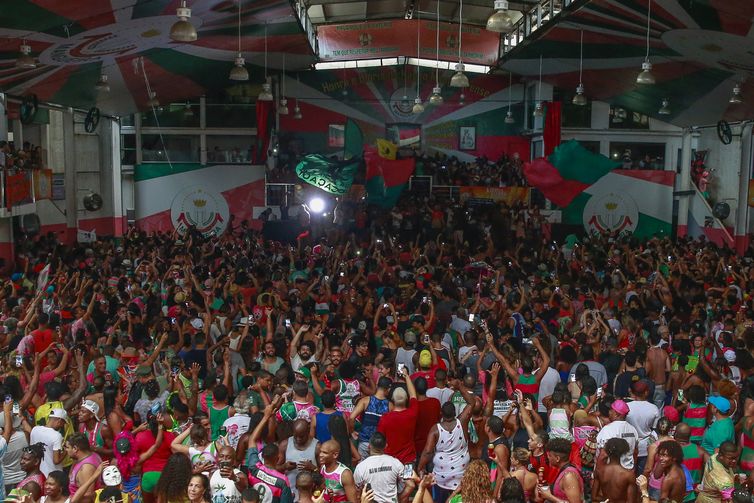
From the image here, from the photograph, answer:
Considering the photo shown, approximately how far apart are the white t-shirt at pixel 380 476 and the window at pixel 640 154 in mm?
20126

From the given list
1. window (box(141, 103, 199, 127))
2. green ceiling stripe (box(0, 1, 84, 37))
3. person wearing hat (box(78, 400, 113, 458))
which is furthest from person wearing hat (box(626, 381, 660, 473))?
window (box(141, 103, 199, 127))

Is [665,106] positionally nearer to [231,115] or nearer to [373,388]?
[231,115]

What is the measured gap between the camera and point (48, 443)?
5832 millimetres

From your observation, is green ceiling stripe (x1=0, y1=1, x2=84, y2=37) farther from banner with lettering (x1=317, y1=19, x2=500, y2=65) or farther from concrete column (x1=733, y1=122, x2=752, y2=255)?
concrete column (x1=733, y1=122, x2=752, y2=255)

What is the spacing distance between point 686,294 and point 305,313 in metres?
5.53

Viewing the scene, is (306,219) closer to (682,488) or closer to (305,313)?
(305,313)

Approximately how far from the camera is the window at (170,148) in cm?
2430

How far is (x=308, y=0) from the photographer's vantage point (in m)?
18.5

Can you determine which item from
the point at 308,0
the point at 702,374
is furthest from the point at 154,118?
the point at 702,374

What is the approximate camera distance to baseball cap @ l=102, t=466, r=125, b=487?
4.96 meters

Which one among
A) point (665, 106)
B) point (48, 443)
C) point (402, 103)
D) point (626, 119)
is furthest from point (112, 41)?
point (626, 119)

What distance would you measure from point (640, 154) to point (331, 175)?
1031 centimetres

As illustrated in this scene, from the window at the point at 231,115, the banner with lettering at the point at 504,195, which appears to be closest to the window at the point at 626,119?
the banner with lettering at the point at 504,195

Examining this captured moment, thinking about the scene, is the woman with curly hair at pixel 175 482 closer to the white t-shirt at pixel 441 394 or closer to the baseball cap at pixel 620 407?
the white t-shirt at pixel 441 394
